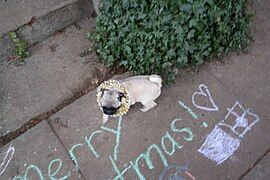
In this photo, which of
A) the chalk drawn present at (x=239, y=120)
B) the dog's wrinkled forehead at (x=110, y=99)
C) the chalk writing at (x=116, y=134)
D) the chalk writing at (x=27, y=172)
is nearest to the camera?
the dog's wrinkled forehead at (x=110, y=99)

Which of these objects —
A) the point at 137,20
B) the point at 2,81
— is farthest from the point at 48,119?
the point at 137,20

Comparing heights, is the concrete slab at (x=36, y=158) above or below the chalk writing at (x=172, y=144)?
above

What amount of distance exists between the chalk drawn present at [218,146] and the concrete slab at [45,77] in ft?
3.82

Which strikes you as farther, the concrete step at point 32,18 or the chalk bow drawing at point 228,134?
the concrete step at point 32,18

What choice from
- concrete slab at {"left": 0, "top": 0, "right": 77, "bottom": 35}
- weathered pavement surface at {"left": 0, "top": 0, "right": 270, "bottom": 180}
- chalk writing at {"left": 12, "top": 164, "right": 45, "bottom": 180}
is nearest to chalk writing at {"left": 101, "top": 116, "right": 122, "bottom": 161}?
weathered pavement surface at {"left": 0, "top": 0, "right": 270, "bottom": 180}

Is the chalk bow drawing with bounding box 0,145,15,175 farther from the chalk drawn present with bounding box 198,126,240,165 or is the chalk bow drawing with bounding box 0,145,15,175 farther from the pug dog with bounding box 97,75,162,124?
the chalk drawn present with bounding box 198,126,240,165

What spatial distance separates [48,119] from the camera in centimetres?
321

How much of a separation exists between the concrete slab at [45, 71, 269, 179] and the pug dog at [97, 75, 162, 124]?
0.16 m

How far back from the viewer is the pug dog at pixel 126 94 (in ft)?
9.16

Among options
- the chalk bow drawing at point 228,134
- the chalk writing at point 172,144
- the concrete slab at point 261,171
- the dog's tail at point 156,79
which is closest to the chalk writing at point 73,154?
the chalk writing at point 172,144

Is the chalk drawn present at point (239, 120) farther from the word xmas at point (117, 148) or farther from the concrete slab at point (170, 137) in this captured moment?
the word xmas at point (117, 148)

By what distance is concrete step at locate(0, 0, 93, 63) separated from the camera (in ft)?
11.1

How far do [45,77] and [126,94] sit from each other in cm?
97

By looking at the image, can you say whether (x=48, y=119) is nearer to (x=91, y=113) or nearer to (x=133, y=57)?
(x=91, y=113)
